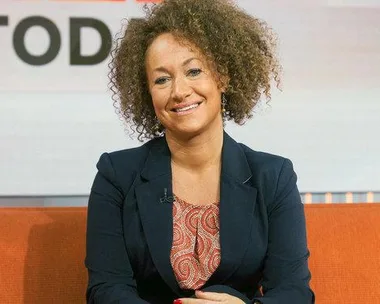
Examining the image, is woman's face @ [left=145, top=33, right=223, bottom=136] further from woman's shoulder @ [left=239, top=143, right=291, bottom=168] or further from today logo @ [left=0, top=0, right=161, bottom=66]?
today logo @ [left=0, top=0, right=161, bottom=66]

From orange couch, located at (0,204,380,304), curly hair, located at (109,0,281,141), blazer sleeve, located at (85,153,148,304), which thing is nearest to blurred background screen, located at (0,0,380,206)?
orange couch, located at (0,204,380,304)

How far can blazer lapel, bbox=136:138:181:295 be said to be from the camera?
180 centimetres

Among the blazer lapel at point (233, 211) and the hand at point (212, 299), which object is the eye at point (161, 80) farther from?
the hand at point (212, 299)

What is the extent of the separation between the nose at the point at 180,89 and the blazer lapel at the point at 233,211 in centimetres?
20

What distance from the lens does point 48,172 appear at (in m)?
2.73

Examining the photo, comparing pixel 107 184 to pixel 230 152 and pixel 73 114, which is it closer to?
pixel 230 152

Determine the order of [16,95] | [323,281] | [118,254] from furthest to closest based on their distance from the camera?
[16,95], [323,281], [118,254]

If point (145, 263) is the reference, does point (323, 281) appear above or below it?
below

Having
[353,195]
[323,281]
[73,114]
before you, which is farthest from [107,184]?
[353,195]

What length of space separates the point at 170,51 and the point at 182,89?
11cm

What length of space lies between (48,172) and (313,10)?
1059 mm

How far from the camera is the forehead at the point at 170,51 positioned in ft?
6.03

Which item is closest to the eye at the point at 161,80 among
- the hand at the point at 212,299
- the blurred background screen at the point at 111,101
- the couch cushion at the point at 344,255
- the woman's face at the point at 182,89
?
the woman's face at the point at 182,89

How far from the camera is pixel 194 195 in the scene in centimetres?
189
